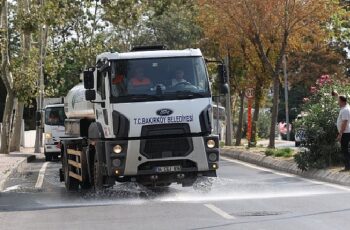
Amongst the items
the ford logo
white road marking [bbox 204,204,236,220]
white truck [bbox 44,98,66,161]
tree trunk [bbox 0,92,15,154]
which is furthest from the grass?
tree trunk [bbox 0,92,15,154]

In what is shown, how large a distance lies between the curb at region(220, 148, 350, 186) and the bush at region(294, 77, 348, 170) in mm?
350

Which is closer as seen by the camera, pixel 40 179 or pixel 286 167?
pixel 286 167

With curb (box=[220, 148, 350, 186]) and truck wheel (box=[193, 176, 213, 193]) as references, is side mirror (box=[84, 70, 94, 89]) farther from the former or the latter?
curb (box=[220, 148, 350, 186])

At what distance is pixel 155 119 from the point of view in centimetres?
1541

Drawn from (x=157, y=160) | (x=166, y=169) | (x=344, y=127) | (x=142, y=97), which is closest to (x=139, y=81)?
(x=142, y=97)

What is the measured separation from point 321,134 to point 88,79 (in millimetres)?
7346

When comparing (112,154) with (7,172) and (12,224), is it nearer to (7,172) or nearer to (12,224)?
(12,224)

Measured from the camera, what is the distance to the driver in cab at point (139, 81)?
15.6 meters

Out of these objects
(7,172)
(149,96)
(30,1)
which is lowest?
(7,172)

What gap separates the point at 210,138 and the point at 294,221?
405cm

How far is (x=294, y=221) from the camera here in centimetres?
1202

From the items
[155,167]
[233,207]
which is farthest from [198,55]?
[233,207]

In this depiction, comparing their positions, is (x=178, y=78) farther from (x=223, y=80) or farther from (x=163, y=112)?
(x=223, y=80)

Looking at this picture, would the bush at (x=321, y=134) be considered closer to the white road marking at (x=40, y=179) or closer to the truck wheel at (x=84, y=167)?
the truck wheel at (x=84, y=167)
